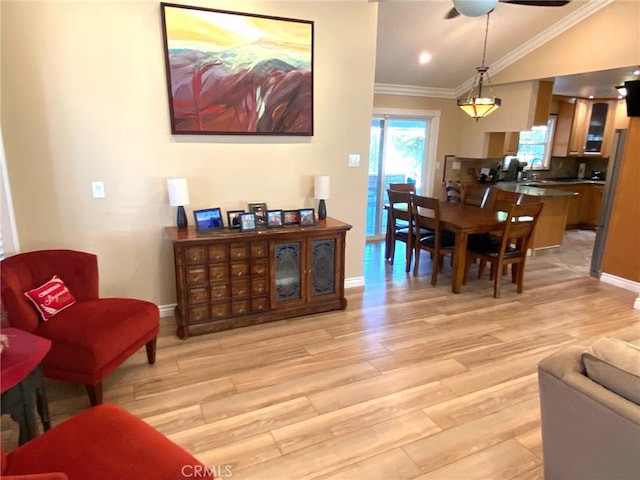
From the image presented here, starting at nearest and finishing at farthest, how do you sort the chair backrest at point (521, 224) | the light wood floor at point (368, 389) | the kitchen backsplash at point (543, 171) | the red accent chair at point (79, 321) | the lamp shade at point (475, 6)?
1. the light wood floor at point (368, 389)
2. the red accent chair at point (79, 321)
3. the lamp shade at point (475, 6)
4. the chair backrest at point (521, 224)
5. the kitchen backsplash at point (543, 171)

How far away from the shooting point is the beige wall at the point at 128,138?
267 centimetres

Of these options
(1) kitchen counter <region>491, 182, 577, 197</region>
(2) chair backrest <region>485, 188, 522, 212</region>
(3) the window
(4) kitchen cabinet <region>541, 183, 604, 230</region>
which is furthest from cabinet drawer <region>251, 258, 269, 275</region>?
(4) kitchen cabinet <region>541, 183, 604, 230</region>

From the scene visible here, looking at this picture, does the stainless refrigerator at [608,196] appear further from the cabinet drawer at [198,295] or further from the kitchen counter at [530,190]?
the cabinet drawer at [198,295]

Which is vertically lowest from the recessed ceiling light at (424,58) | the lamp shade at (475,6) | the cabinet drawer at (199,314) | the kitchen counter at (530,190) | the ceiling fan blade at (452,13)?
the cabinet drawer at (199,314)

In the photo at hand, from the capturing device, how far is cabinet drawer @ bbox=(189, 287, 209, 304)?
2980mm

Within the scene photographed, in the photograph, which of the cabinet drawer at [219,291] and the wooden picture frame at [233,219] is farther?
the wooden picture frame at [233,219]

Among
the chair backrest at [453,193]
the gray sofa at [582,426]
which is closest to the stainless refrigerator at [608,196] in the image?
the chair backrest at [453,193]

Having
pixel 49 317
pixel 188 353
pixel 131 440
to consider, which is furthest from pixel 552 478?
pixel 49 317

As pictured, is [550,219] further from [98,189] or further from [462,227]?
[98,189]

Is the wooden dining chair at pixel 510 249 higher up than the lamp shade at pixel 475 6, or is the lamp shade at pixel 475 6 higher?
the lamp shade at pixel 475 6

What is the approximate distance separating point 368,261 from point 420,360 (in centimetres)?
235

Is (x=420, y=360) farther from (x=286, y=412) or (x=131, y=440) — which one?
(x=131, y=440)

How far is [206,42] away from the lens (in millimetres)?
2992

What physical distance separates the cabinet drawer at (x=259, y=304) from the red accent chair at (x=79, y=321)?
828 millimetres
